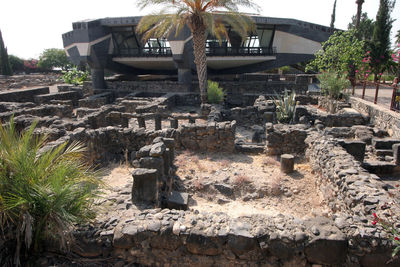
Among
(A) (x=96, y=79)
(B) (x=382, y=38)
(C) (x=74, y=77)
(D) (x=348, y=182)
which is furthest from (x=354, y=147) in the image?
(C) (x=74, y=77)

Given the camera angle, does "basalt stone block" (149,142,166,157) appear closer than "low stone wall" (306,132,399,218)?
No

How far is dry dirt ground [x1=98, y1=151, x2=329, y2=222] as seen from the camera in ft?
17.4

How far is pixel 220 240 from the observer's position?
3377 mm

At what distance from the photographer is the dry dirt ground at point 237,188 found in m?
5.30

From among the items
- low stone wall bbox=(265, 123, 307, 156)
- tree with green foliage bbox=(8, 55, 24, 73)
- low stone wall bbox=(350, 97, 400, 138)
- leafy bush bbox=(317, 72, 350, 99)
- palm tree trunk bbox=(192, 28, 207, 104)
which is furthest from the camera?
tree with green foliage bbox=(8, 55, 24, 73)

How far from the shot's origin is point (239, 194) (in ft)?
20.3

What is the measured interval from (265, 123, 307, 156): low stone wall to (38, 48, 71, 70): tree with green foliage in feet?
146

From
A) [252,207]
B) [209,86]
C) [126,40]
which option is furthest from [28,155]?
[126,40]

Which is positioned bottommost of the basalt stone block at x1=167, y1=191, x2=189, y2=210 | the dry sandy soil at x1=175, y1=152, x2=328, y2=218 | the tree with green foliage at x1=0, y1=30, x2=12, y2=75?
the dry sandy soil at x1=175, y1=152, x2=328, y2=218

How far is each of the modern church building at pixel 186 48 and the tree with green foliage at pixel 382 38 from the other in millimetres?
5432

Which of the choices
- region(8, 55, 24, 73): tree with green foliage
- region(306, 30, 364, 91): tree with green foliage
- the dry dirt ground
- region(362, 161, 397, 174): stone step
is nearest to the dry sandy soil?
the dry dirt ground

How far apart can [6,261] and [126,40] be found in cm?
2672

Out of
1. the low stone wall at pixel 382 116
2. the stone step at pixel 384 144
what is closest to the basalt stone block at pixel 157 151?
the stone step at pixel 384 144

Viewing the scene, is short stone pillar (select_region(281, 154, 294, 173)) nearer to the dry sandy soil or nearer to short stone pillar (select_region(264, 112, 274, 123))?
the dry sandy soil
